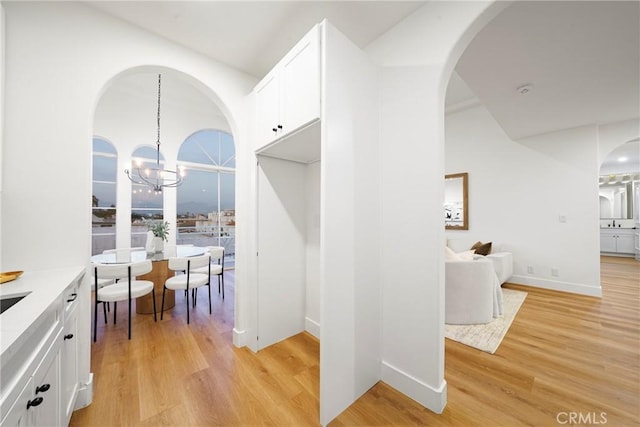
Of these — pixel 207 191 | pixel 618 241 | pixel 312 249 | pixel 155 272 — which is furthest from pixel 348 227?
pixel 618 241

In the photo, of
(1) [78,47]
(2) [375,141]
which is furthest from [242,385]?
(1) [78,47]

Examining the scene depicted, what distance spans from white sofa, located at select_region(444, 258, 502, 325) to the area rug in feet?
0.31

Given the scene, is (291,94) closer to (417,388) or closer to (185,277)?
(417,388)

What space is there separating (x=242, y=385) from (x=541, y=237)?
5276 mm

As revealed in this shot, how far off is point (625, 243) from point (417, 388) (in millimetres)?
10166

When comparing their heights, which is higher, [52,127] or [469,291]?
[52,127]

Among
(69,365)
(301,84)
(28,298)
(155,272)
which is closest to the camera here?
(28,298)

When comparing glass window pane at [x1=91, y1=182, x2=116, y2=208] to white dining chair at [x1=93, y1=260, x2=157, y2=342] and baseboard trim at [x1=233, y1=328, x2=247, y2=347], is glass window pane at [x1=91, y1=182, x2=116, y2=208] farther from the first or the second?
baseboard trim at [x1=233, y1=328, x2=247, y2=347]

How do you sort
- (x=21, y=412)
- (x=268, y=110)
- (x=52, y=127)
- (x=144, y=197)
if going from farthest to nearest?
(x=144, y=197)
(x=268, y=110)
(x=52, y=127)
(x=21, y=412)

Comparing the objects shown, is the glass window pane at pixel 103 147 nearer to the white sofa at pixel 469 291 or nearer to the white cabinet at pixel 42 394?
the white cabinet at pixel 42 394

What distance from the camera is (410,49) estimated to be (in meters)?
1.84

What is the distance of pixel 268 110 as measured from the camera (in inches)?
86.3

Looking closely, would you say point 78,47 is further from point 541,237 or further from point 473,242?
point 541,237

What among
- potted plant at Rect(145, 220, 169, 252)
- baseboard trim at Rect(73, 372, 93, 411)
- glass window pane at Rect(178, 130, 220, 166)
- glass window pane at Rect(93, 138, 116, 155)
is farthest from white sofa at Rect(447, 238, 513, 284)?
glass window pane at Rect(93, 138, 116, 155)
